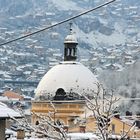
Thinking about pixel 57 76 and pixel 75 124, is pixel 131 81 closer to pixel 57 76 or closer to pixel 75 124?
pixel 57 76

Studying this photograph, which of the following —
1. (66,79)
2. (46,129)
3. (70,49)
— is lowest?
(46,129)

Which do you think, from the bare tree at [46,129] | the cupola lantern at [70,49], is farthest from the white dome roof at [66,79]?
the bare tree at [46,129]

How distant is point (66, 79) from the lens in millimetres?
49719

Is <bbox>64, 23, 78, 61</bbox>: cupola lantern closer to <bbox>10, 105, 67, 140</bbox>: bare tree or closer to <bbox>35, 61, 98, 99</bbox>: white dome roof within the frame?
<bbox>35, 61, 98, 99</bbox>: white dome roof

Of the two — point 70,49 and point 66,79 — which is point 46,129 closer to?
point 66,79

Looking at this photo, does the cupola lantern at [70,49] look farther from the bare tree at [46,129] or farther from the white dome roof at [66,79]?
the bare tree at [46,129]

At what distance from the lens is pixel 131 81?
184 feet

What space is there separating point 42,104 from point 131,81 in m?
10.3

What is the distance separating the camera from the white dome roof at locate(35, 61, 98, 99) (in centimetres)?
4850

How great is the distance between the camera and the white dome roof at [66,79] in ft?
159

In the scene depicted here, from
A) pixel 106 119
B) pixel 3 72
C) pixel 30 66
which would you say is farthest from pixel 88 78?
pixel 30 66

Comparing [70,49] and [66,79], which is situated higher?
[70,49]

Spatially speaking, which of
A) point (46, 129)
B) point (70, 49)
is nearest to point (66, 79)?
point (70, 49)

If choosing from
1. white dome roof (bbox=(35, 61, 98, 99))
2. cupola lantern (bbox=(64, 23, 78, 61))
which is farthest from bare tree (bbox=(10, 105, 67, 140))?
cupola lantern (bbox=(64, 23, 78, 61))
